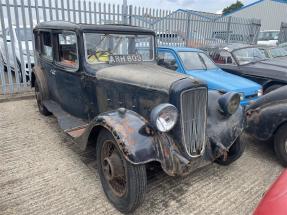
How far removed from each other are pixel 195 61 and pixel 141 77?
11.7ft

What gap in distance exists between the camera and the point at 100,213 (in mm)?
2568

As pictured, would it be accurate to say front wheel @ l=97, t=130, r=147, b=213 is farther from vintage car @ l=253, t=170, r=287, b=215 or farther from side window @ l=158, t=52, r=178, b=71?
side window @ l=158, t=52, r=178, b=71

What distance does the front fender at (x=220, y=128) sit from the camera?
276 centimetres

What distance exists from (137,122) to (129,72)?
0.84 m

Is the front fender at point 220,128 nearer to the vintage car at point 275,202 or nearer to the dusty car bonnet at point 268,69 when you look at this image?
the vintage car at point 275,202

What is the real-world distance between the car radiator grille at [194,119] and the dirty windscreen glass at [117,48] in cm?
145

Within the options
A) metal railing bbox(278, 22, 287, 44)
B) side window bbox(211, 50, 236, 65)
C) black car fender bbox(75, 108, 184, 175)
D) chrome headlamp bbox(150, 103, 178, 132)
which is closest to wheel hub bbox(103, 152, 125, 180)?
black car fender bbox(75, 108, 184, 175)

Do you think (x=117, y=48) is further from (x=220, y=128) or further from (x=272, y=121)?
(x=272, y=121)

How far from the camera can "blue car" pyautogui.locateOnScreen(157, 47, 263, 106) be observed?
17.5 ft

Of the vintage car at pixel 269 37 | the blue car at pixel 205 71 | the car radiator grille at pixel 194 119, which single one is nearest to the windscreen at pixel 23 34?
the blue car at pixel 205 71

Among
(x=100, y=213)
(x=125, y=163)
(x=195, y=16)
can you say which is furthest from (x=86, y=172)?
(x=195, y=16)

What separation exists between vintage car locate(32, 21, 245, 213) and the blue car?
185 centimetres

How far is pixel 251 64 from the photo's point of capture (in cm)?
684

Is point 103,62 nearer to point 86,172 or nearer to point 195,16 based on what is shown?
point 86,172
